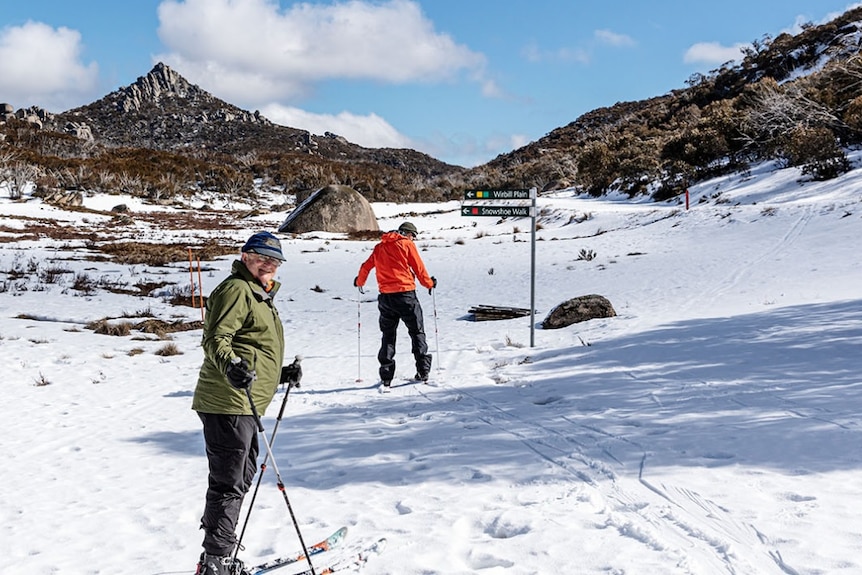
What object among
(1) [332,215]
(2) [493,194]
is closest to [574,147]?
(1) [332,215]

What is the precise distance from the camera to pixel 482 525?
4109mm

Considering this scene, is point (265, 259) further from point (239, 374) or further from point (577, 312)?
point (577, 312)

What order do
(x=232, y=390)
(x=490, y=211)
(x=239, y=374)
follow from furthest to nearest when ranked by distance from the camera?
(x=490, y=211) < (x=232, y=390) < (x=239, y=374)

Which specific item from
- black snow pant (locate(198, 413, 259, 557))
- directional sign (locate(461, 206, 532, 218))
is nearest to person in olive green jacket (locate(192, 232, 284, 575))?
black snow pant (locate(198, 413, 259, 557))

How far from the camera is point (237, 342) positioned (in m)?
3.47

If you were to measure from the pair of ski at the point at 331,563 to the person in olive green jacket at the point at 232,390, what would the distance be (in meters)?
0.24

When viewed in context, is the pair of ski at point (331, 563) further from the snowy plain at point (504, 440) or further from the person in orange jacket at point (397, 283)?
the person in orange jacket at point (397, 283)

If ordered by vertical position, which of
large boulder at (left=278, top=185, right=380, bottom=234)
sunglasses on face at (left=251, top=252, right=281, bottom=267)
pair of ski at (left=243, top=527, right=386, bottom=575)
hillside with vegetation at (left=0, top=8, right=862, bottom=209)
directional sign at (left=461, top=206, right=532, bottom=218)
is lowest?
pair of ski at (left=243, top=527, right=386, bottom=575)

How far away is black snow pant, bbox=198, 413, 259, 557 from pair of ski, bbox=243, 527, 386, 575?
0.97 ft

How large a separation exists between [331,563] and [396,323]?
4.43 m

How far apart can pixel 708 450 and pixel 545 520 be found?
177 centimetres

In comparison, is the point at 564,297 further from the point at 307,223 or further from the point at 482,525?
the point at 307,223

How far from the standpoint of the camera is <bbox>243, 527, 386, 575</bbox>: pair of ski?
143 inches

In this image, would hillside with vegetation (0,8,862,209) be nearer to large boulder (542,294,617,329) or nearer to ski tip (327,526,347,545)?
large boulder (542,294,617,329)
